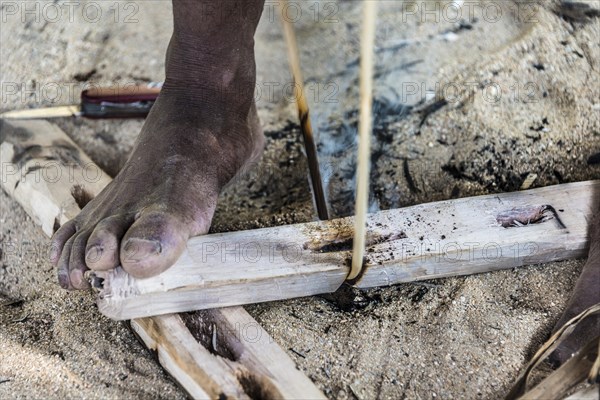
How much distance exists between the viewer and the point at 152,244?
119cm

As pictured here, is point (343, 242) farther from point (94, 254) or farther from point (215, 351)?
point (94, 254)

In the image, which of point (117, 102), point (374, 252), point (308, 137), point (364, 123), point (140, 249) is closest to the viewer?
point (364, 123)

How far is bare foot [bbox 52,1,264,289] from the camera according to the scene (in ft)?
4.01

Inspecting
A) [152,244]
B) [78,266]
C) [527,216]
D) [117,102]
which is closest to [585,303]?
[527,216]

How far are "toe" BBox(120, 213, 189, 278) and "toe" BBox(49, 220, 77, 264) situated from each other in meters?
0.17

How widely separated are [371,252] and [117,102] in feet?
2.95

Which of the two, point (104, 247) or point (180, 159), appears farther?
point (180, 159)

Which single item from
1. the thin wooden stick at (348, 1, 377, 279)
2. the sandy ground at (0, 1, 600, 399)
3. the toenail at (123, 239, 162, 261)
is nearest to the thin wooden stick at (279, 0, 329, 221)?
the sandy ground at (0, 1, 600, 399)

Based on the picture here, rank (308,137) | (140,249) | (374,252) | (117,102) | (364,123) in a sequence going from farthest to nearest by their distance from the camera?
(117,102)
(308,137)
(374,252)
(140,249)
(364,123)

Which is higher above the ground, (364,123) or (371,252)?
(364,123)

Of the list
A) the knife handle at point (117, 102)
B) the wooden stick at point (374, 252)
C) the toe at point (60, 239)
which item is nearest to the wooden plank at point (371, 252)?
the wooden stick at point (374, 252)

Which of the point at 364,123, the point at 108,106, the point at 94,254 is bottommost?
the point at 108,106

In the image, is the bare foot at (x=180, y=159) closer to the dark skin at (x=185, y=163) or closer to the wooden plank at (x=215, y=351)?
the dark skin at (x=185, y=163)

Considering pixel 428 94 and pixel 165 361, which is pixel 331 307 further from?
pixel 428 94
